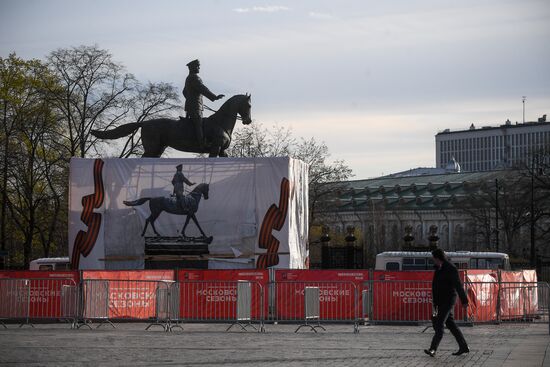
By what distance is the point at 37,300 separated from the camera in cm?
3070

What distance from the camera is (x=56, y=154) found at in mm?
62312

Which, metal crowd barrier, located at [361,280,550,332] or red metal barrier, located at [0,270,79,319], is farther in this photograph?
metal crowd barrier, located at [361,280,550,332]

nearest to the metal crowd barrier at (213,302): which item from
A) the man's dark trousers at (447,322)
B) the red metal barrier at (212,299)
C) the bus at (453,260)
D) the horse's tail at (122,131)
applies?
the red metal barrier at (212,299)

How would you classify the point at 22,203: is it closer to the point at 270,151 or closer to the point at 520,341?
the point at 270,151

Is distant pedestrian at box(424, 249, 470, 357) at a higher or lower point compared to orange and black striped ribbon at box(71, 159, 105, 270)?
lower

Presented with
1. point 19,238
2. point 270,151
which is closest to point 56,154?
point 19,238

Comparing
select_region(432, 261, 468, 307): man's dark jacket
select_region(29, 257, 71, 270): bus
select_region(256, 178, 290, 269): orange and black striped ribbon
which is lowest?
select_region(432, 261, 468, 307): man's dark jacket

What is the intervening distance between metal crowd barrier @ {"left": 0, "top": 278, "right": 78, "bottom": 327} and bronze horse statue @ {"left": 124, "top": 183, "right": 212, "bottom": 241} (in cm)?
738

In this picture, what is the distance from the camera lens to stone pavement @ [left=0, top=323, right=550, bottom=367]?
59.7 ft

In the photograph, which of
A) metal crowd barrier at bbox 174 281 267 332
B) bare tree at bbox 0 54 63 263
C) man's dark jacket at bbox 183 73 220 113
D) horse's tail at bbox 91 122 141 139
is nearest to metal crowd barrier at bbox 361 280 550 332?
metal crowd barrier at bbox 174 281 267 332

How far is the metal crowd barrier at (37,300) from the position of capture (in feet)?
95.6

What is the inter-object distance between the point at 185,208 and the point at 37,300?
26.5 ft

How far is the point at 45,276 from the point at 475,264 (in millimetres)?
24567

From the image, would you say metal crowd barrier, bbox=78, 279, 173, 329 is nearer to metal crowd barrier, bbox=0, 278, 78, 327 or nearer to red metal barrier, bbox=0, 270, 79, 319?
metal crowd barrier, bbox=0, 278, 78, 327
